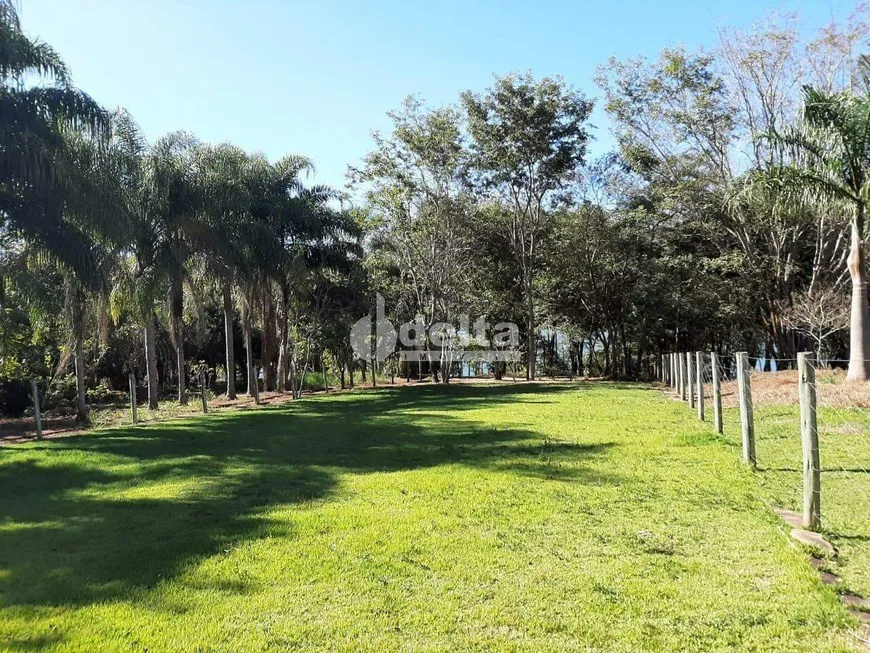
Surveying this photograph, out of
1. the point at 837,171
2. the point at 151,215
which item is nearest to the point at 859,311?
the point at 837,171

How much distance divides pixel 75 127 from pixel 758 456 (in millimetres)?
12315

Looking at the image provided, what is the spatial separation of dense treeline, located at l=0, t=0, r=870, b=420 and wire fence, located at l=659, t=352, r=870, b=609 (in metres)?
3.67

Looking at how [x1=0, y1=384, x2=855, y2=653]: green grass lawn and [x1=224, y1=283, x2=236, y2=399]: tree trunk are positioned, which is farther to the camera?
[x1=224, y1=283, x2=236, y2=399]: tree trunk

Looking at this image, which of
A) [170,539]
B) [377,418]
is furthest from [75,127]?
[170,539]

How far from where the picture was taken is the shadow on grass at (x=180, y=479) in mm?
4262

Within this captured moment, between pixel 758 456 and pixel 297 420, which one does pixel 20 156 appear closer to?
pixel 297 420

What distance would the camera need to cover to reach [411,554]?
431 cm

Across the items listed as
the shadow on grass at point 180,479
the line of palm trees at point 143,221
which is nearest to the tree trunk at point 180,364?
the line of palm trees at point 143,221

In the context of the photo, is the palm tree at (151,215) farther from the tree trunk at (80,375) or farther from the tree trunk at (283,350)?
the tree trunk at (283,350)

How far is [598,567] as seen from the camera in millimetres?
3961

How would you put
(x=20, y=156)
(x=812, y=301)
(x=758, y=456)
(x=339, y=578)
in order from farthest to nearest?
(x=812, y=301) → (x=20, y=156) → (x=758, y=456) → (x=339, y=578)

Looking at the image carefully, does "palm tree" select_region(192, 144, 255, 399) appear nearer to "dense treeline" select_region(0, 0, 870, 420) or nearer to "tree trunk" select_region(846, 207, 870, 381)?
"dense treeline" select_region(0, 0, 870, 420)

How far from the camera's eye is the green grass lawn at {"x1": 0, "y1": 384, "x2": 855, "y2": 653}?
3139 millimetres

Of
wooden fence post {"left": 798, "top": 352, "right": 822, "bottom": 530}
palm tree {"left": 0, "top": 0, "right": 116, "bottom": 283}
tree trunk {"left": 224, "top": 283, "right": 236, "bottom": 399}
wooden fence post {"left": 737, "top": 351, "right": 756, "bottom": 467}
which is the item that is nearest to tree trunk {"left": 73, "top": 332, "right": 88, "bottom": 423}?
palm tree {"left": 0, "top": 0, "right": 116, "bottom": 283}
